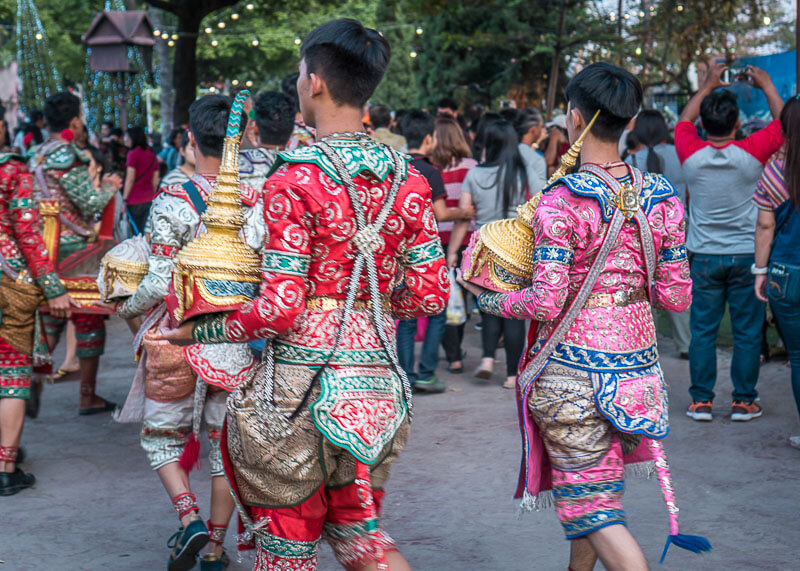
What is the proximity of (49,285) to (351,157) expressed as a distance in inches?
126

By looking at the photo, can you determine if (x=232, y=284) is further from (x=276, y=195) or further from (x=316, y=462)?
(x=316, y=462)

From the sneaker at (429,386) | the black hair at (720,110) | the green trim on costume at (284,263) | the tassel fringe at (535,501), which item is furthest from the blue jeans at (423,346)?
the green trim on costume at (284,263)

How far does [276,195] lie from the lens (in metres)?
2.61

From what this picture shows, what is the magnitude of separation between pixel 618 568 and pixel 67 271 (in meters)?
4.39

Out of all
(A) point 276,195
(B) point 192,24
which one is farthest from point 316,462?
(B) point 192,24

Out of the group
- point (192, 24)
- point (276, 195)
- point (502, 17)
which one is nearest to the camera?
point (276, 195)

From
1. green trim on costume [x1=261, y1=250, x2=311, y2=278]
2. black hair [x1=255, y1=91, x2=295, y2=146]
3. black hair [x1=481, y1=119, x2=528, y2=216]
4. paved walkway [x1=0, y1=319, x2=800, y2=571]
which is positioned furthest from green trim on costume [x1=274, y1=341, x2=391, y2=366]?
black hair [x1=481, y1=119, x2=528, y2=216]

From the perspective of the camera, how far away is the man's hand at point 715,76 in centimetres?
598

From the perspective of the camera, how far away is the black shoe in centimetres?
535

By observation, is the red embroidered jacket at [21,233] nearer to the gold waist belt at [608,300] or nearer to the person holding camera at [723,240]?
the gold waist belt at [608,300]

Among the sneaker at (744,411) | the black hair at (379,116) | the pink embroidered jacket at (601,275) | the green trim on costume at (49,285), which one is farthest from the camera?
the black hair at (379,116)

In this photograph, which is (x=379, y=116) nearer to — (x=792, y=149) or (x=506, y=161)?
(x=506, y=161)

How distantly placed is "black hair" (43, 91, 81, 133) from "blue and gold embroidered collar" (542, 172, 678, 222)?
4239 mm

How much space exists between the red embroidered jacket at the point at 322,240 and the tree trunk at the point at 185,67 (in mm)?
12723
